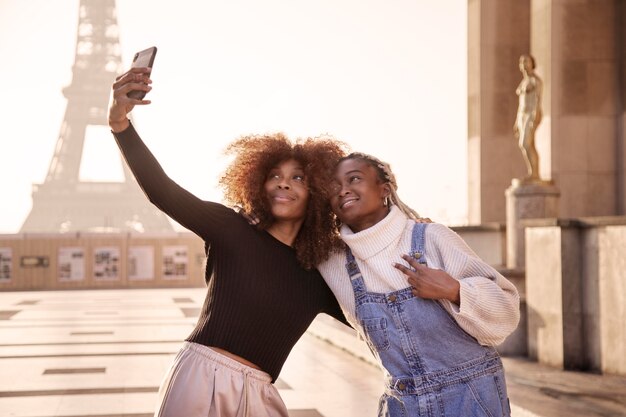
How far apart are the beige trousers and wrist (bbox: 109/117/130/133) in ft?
2.40

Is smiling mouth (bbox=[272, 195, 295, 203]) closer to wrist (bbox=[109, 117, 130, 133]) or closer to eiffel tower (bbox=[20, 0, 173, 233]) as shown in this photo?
wrist (bbox=[109, 117, 130, 133])

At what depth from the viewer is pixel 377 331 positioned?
A: 2.97m

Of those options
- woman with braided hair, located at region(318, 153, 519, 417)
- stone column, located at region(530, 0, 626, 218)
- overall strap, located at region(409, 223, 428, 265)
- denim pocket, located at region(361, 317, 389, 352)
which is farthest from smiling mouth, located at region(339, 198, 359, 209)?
stone column, located at region(530, 0, 626, 218)

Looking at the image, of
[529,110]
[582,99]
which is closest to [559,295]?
[529,110]

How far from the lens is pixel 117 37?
63.3 meters

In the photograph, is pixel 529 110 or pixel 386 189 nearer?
pixel 386 189

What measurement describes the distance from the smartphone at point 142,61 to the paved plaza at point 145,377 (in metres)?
4.05

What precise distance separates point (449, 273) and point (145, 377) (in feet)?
22.2

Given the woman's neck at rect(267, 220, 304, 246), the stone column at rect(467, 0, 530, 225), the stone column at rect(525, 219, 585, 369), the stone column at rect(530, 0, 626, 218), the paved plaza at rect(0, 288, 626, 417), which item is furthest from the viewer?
the stone column at rect(467, 0, 530, 225)

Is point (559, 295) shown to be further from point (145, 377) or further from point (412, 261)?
point (412, 261)

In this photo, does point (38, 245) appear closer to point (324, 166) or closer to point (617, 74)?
point (617, 74)

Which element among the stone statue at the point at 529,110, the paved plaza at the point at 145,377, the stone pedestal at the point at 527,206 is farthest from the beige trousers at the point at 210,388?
the stone statue at the point at 529,110

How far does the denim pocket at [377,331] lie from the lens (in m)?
2.95

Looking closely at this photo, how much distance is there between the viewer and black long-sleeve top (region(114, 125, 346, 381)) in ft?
10.3
